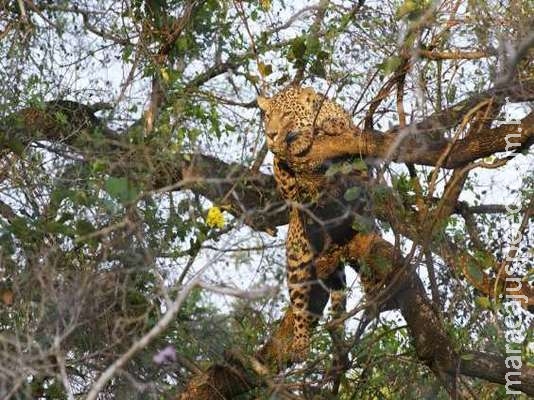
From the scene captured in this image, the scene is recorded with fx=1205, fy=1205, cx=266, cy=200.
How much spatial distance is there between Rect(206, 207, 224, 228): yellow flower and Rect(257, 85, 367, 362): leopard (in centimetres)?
126

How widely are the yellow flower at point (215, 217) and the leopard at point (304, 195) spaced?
1.26 meters

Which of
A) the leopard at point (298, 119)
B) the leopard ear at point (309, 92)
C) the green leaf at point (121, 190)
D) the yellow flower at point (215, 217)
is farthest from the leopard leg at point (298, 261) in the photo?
the green leaf at point (121, 190)

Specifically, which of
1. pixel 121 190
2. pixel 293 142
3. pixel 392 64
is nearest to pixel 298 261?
pixel 293 142

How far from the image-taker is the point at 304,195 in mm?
7641

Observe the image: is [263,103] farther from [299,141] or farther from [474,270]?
[474,270]

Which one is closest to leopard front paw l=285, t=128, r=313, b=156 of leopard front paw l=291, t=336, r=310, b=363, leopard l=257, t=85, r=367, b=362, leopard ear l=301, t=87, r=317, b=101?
leopard l=257, t=85, r=367, b=362

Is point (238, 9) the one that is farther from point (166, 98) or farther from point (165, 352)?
point (165, 352)

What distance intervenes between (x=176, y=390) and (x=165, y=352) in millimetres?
550

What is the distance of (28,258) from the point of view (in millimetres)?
5801

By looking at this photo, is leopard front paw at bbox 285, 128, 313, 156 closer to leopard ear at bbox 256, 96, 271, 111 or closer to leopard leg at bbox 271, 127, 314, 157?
leopard leg at bbox 271, 127, 314, 157

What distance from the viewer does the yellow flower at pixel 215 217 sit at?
5.93 m

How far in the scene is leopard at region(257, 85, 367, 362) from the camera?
24.2ft

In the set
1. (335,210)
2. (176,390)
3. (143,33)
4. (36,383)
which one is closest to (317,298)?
(335,210)

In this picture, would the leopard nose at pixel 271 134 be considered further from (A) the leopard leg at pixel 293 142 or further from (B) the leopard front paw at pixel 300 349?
(B) the leopard front paw at pixel 300 349
